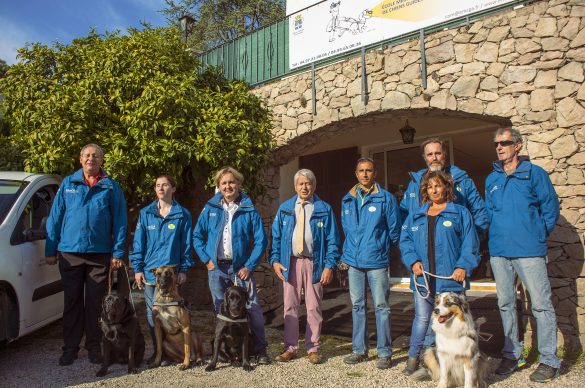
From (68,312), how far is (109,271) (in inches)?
20.1

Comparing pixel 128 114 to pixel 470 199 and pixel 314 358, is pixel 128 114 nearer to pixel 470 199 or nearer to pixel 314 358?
pixel 314 358

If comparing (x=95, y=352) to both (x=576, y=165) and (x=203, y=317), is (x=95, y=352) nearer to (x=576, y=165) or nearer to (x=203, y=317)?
(x=203, y=317)

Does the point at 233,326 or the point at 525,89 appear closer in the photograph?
the point at 233,326

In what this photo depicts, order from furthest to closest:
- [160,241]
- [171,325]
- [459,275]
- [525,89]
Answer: [525,89] → [160,241] → [171,325] → [459,275]

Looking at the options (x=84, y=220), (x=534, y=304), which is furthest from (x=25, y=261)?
(x=534, y=304)

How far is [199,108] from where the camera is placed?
6.02 meters

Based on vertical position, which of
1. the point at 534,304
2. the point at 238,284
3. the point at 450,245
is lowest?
the point at 534,304

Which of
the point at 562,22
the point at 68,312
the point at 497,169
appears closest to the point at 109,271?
the point at 68,312

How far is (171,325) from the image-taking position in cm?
422

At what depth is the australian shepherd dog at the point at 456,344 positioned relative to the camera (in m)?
3.38

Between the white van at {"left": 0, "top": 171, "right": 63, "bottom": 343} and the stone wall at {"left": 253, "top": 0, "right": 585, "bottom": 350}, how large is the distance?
3.90 m

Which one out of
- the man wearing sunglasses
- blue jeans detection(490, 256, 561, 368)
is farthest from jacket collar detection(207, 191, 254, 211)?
blue jeans detection(490, 256, 561, 368)

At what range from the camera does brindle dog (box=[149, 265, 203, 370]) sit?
4.20m

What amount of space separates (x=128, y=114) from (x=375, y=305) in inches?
144
